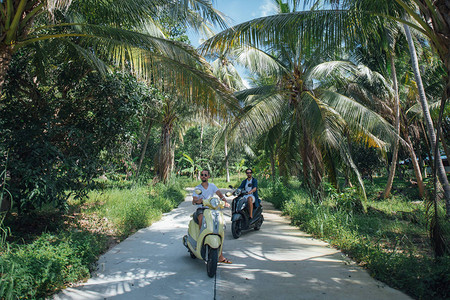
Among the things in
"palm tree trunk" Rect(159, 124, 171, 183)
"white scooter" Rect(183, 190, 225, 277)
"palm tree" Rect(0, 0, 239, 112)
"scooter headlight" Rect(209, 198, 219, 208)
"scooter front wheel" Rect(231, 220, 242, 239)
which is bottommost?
"scooter front wheel" Rect(231, 220, 242, 239)

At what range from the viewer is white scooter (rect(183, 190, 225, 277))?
378cm

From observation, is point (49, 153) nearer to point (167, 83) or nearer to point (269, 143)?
point (167, 83)

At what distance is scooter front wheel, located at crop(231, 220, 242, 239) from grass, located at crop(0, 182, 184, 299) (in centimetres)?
229

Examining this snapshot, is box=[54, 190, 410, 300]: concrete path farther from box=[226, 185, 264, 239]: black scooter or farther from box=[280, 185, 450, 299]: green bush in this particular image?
box=[226, 185, 264, 239]: black scooter

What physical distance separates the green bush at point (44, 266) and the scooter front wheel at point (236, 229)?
275 centimetres

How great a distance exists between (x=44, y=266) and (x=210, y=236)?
6.50 ft

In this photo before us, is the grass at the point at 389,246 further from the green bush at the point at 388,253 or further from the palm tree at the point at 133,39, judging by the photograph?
the palm tree at the point at 133,39

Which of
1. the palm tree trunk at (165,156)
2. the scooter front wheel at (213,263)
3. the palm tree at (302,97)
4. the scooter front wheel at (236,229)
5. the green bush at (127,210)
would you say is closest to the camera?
the scooter front wheel at (213,263)

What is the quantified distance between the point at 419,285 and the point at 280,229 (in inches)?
153

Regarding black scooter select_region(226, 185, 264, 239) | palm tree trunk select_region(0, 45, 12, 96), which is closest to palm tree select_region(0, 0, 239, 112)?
palm tree trunk select_region(0, 45, 12, 96)

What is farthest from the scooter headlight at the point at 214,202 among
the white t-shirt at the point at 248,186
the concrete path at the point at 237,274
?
the white t-shirt at the point at 248,186

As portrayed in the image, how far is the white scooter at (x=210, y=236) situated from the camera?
12.4 feet

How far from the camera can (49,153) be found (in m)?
4.76

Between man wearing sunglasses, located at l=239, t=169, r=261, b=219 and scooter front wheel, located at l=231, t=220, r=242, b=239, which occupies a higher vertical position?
man wearing sunglasses, located at l=239, t=169, r=261, b=219
